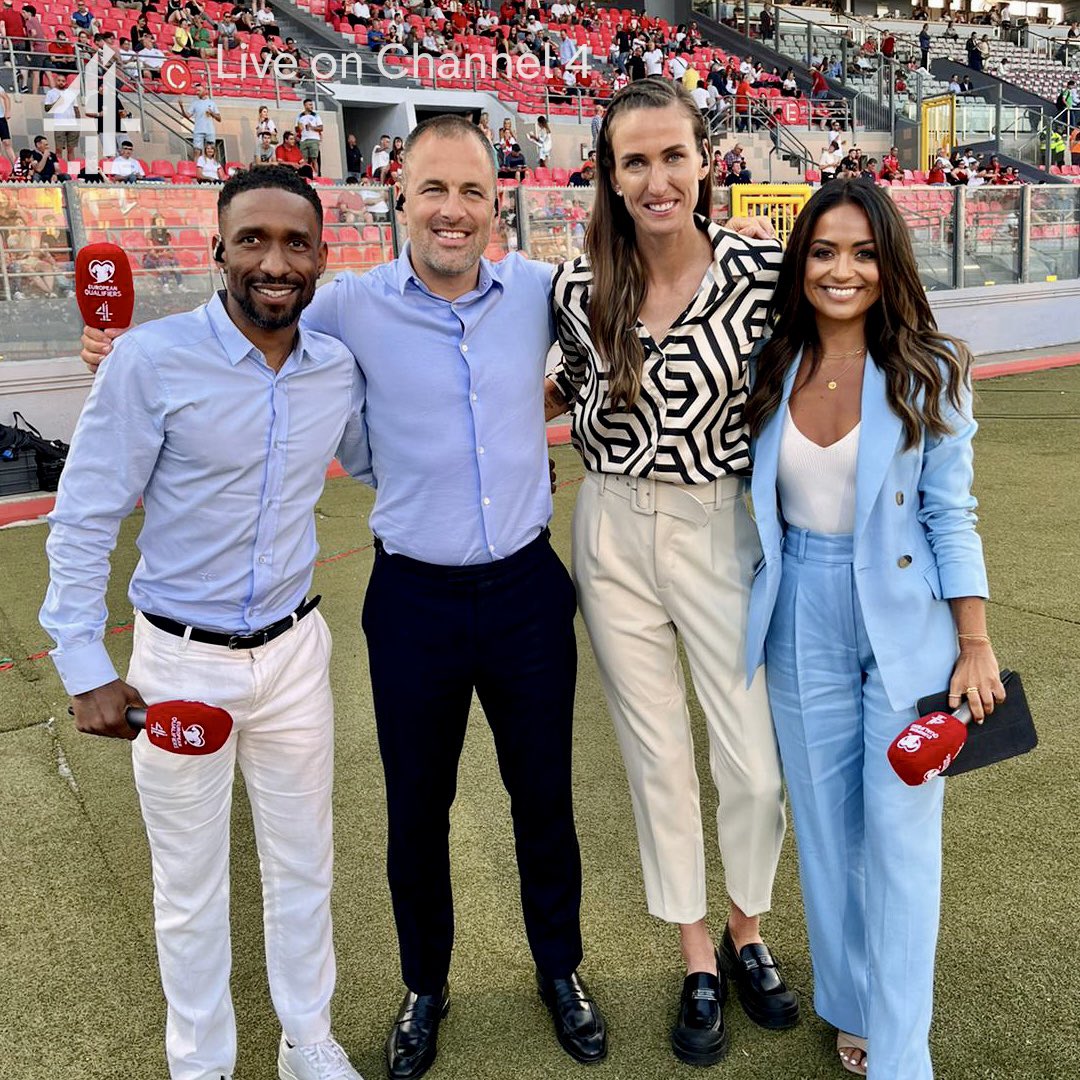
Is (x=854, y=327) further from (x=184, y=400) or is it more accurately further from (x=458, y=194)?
(x=184, y=400)

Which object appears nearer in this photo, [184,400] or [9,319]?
[184,400]

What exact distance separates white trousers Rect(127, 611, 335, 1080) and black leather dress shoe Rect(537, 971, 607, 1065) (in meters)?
0.52

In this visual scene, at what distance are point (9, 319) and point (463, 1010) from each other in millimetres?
8584

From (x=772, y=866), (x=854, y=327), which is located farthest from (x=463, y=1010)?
(x=854, y=327)

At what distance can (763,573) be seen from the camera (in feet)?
7.14

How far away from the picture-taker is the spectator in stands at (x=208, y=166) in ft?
45.8

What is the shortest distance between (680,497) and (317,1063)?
1.43 metres

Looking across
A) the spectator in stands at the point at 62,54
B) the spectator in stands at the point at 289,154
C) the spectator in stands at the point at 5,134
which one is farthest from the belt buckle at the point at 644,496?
the spectator in stands at the point at 62,54

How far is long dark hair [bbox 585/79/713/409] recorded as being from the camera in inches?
87.7

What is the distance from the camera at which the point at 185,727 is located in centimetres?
181

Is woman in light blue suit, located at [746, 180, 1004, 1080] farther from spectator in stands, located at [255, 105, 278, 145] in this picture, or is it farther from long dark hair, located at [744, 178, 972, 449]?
spectator in stands, located at [255, 105, 278, 145]

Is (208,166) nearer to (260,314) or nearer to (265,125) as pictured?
(265,125)

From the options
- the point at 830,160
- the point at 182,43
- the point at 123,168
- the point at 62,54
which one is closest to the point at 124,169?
the point at 123,168

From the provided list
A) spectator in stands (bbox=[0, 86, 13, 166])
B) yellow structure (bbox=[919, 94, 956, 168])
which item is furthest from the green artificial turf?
yellow structure (bbox=[919, 94, 956, 168])
